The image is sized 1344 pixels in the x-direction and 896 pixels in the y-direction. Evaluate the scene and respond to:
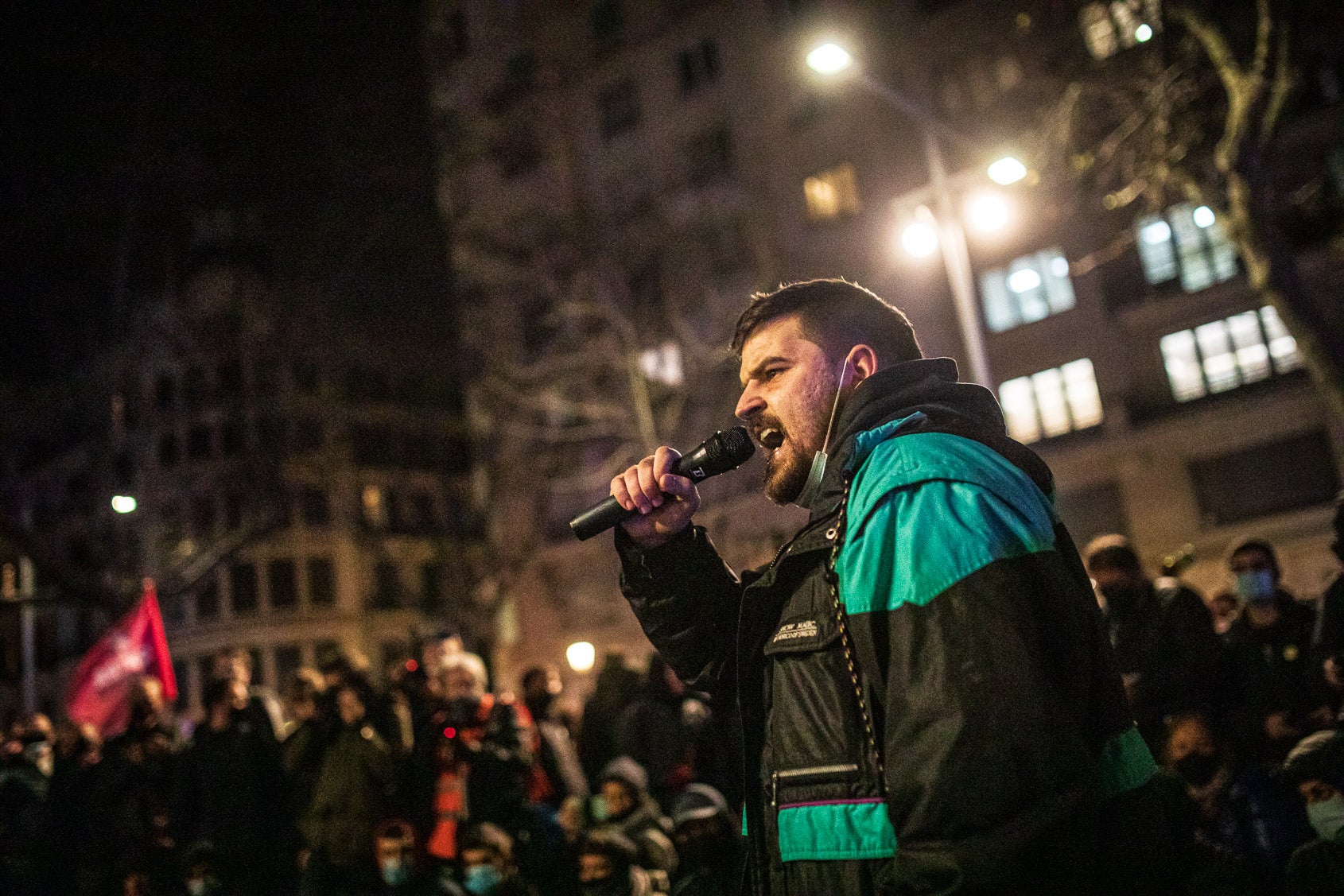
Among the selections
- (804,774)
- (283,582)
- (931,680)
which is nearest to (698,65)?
(283,582)

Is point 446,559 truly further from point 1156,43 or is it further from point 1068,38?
point 1156,43

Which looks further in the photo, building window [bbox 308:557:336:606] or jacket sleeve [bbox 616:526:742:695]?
building window [bbox 308:557:336:606]

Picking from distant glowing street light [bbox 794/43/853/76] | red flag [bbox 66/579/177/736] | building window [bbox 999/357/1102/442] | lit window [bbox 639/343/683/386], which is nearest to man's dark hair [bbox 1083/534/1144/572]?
distant glowing street light [bbox 794/43/853/76]

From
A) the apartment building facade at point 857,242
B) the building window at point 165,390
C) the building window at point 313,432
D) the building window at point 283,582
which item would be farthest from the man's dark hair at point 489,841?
the building window at point 165,390

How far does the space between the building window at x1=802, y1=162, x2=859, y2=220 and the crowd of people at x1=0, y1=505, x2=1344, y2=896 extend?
78.4 feet

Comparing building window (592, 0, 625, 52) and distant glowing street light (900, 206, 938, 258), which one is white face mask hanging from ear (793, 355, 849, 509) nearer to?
distant glowing street light (900, 206, 938, 258)

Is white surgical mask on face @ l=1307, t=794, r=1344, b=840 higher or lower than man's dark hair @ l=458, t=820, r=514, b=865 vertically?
lower

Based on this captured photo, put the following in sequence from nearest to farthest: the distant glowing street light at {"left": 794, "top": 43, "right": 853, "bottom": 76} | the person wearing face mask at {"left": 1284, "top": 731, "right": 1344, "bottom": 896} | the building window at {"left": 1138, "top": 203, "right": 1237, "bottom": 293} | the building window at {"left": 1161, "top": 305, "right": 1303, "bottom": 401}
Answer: the person wearing face mask at {"left": 1284, "top": 731, "right": 1344, "bottom": 896} < the distant glowing street light at {"left": 794, "top": 43, "right": 853, "bottom": 76} < the building window at {"left": 1161, "top": 305, "right": 1303, "bottom": 401} < the building window at {"left": 1138, "top": 203, "right": 1237, "bottom": 293}

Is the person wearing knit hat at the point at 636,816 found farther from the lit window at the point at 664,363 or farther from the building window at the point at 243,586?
the building window at the point at 243,586

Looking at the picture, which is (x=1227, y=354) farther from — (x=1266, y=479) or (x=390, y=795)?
(x=390, y=795)

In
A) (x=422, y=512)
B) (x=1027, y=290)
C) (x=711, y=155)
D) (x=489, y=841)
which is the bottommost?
(x=489, y=841)

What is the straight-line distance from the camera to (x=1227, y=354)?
2603 cm

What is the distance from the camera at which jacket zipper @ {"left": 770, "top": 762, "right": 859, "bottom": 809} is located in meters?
2.29

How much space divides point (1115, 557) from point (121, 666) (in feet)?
37.1
